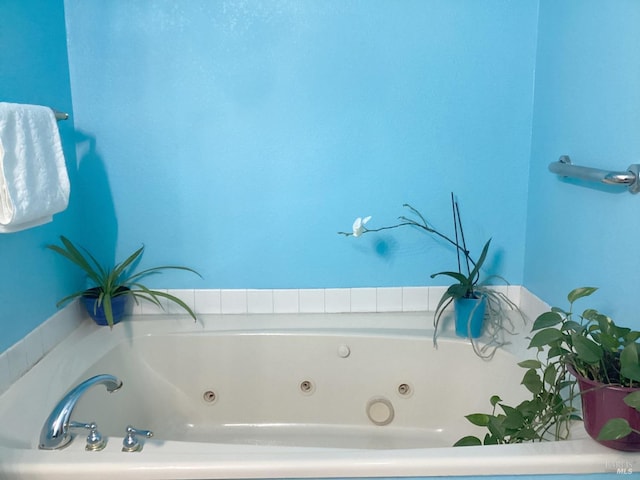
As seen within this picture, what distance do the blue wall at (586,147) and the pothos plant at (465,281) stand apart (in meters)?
0.15

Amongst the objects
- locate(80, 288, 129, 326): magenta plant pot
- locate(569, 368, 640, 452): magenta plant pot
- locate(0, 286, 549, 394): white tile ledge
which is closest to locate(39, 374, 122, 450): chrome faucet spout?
locate(80, 288, 129, 326): magenta plant pot

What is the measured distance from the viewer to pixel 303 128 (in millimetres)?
2070

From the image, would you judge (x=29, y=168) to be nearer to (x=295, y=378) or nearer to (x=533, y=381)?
(x=295, y=378)

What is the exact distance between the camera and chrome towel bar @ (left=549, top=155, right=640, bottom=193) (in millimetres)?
1395

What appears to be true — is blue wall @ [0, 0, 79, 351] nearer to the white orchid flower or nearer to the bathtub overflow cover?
the bathtub overflow cover

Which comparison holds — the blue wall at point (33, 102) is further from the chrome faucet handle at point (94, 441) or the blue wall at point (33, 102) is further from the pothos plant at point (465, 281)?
the pothos plant at point (465, 281)

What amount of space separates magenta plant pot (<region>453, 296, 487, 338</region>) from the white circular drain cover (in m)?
0.37

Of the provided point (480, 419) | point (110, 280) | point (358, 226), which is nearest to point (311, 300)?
point (358, 226)

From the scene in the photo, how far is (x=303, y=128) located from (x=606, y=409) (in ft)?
4.36

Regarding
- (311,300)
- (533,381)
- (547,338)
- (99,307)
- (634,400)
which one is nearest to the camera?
(634,400)

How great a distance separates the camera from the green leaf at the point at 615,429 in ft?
3.52

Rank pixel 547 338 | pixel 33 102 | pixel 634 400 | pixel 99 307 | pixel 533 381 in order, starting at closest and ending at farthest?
pixel 634 400
pixel 547 338
pixel 533 381
pixel 33 102
pixel 99 307

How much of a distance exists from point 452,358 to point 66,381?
121 cm

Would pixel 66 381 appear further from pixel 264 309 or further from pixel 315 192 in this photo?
pixel 315 192
